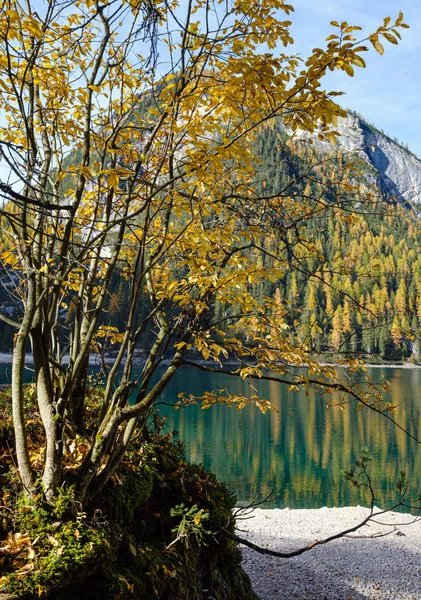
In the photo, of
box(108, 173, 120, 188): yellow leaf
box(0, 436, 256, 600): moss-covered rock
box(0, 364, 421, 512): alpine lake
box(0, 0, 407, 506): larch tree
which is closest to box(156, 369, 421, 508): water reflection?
box(0, 364, 421, 512): alpine lake

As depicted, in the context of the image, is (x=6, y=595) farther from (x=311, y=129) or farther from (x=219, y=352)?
(x=311, y=129)

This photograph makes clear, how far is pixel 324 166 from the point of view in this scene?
3.63 m

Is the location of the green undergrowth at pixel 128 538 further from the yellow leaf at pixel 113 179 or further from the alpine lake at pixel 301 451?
the alpine lake at pixel 301 451

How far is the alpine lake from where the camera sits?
53.1 ft

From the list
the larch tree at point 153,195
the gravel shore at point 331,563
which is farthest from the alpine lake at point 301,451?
the larch tree at point 153,195

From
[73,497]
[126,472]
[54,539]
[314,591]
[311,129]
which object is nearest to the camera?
[311,129]

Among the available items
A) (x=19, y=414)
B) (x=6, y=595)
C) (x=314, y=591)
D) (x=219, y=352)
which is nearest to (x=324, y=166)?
(x=219, y=352)

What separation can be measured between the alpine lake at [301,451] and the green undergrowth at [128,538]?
7649mm

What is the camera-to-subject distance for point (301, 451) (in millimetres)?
22156

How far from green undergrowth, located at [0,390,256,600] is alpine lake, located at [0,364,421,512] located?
7649 mm

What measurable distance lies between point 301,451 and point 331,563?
43.9 ft

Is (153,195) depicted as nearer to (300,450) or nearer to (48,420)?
(48,420)

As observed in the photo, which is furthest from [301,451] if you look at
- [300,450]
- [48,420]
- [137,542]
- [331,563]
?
[48,420]

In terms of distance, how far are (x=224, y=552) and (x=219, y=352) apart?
2138 mm
